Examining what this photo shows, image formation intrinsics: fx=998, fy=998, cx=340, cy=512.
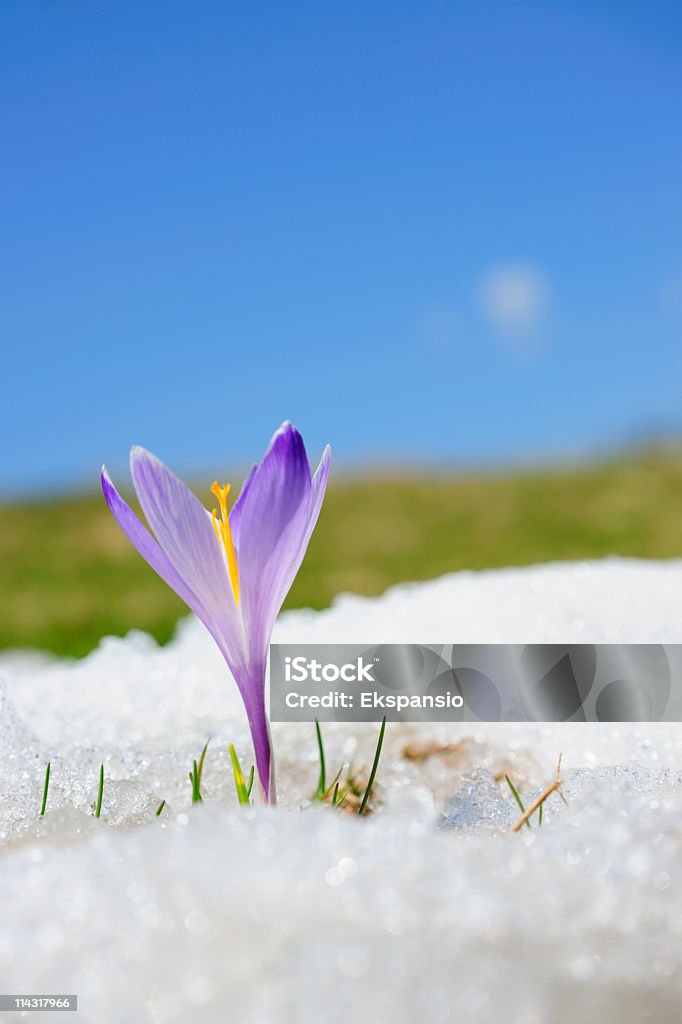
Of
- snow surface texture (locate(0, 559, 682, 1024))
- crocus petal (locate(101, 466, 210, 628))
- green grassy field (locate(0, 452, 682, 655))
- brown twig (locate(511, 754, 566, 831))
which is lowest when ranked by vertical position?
snow surface texture (locate(0, 559, 682, 1024))

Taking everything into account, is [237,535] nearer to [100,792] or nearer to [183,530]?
[183,530]

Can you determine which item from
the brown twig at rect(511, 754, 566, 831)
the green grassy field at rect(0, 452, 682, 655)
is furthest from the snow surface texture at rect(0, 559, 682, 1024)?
the green grassy field at rect(0, 452, 682, 655)

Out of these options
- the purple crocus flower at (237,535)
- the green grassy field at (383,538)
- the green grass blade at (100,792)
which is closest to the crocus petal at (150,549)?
the purple crocus flower at (237,535)

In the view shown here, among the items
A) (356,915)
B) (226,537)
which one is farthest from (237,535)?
(356,915)

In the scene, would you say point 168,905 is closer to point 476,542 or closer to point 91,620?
point 91,620

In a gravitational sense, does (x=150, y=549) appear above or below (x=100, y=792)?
above

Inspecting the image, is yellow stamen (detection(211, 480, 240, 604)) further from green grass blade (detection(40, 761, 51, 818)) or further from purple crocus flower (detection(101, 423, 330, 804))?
green grass blade (detection(40, 761, 51, 818))

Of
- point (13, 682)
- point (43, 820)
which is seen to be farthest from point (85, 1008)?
point (13, 682)

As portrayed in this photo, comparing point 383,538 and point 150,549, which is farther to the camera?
point 383,538
